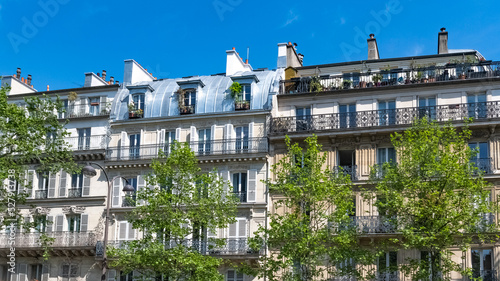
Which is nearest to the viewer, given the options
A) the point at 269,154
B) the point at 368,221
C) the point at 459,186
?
the point at 459,186

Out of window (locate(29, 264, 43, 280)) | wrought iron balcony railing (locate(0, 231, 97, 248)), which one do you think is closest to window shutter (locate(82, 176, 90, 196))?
wrought iron balcony railing (locate(0, 231, 97, 248))

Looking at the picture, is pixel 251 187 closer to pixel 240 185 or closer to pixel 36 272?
pixel 240 185

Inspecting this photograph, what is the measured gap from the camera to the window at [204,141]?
36.5 meters

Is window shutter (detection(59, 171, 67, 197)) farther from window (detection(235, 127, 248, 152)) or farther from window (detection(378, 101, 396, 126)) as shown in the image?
window (detection(378, 101, 396, 126))

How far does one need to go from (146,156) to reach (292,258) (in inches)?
456

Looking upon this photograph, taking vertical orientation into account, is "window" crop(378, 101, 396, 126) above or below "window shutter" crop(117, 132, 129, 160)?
above

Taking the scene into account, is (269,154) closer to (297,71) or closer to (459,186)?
(297,71)

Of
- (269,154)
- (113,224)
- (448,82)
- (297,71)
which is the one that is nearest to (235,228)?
(269,154)

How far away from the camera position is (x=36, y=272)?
125 ft

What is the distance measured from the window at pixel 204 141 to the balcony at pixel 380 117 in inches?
122

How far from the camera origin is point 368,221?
32.9 meters

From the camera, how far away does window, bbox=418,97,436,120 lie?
33719 millimetres

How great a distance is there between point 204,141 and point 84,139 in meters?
6.34

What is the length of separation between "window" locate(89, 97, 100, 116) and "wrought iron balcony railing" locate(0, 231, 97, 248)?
6079 mm
